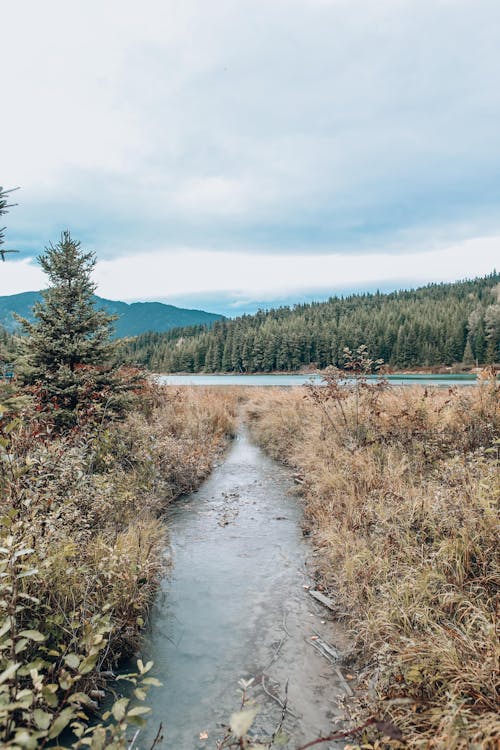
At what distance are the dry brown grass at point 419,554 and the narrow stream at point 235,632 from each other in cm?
44

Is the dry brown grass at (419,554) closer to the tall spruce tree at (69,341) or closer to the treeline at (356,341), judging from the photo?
the tall spruce tree at (69,341)

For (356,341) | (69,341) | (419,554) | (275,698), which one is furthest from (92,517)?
(356,341)

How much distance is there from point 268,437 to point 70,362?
21.7ft

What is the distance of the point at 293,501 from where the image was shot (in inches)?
A: 324

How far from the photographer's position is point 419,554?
427 centimetres

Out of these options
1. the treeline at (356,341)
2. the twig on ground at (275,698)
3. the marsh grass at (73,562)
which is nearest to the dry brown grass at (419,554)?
the twig on ground at (275,698)

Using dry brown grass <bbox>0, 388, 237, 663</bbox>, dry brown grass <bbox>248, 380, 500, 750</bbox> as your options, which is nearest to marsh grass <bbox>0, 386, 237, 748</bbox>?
dry brown grass <bbox>0, 388, 237, 663</bbox>

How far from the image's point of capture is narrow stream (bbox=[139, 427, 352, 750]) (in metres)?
3.14

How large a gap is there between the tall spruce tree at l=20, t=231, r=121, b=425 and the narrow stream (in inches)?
132

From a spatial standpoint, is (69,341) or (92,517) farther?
(69,341)

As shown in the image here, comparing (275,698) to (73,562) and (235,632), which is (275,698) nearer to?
(235,632)

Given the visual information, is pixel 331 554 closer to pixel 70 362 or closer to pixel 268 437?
pixel 70 362

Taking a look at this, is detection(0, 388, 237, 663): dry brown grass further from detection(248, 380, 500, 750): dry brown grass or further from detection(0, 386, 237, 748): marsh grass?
detection(248, 380, 500, 750): dry brown grass

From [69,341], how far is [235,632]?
23.9 ft
